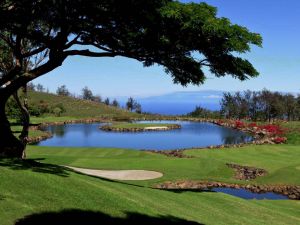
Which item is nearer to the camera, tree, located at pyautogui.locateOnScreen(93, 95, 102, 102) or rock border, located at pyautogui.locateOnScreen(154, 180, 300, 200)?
rock border, located at pyautogui.locateOnScreen(154, 180, 300, 200)

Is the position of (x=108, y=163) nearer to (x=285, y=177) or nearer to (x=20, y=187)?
(x=285, y=177)

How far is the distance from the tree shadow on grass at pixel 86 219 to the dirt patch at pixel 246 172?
18468mm

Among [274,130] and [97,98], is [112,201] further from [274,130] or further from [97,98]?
[97,98]

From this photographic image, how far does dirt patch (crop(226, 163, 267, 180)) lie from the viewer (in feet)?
97.0

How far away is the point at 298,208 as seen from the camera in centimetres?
2072

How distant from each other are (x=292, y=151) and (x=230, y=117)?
250 feet

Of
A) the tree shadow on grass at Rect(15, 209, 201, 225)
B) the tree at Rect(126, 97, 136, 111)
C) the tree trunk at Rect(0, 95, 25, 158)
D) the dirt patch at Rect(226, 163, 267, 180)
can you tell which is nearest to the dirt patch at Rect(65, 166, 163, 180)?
the dirt patch at Rect(226, 163, 267, 180)

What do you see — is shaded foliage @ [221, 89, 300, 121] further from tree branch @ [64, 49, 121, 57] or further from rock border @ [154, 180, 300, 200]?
tree branch @ [64, 49, 121, 57]

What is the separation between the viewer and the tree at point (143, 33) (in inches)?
503


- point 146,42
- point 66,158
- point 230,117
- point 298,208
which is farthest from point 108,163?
point 230,117

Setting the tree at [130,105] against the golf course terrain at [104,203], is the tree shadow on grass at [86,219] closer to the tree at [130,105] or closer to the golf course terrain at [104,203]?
the golf course terrain at [104,203]

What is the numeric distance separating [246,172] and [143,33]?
19955mm

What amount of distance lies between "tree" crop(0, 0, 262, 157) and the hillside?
10258 cm

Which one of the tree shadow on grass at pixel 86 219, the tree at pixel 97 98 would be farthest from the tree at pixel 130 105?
the tree shadow on grass at pixel 86 219
